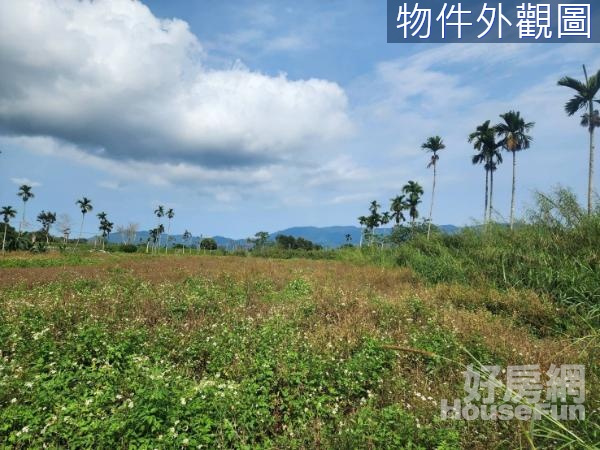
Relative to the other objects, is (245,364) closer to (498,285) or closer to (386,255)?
(498,285)

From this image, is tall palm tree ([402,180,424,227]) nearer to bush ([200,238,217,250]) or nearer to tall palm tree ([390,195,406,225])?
tall palm tree ([390,195,406,225])

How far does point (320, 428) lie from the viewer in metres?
3.62

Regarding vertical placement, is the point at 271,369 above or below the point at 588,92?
below

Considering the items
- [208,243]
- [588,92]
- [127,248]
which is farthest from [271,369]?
[208,243]

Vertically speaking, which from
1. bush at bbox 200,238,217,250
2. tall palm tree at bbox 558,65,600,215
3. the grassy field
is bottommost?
the grassy field

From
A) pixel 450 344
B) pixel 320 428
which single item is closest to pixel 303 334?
pixel 450 344

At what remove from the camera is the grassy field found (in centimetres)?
337

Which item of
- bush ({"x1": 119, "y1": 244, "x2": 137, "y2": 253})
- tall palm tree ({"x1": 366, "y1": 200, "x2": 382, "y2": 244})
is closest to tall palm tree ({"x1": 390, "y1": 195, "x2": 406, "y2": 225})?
tall palm tree ({"x1": 366, "y1": 200, "x2": 382, "y2": 244})

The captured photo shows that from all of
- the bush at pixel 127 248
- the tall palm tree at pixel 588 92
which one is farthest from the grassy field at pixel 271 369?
the bush at pixel 127 248

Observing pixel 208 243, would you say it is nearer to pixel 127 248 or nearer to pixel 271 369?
pixel 127 248

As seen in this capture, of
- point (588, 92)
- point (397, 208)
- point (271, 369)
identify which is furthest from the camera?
point (397, 208)

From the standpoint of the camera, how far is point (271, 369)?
4.72 m

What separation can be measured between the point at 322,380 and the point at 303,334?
2.00 m

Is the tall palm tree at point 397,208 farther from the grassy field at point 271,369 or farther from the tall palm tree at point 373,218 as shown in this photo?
the grassy field at point 271,369
